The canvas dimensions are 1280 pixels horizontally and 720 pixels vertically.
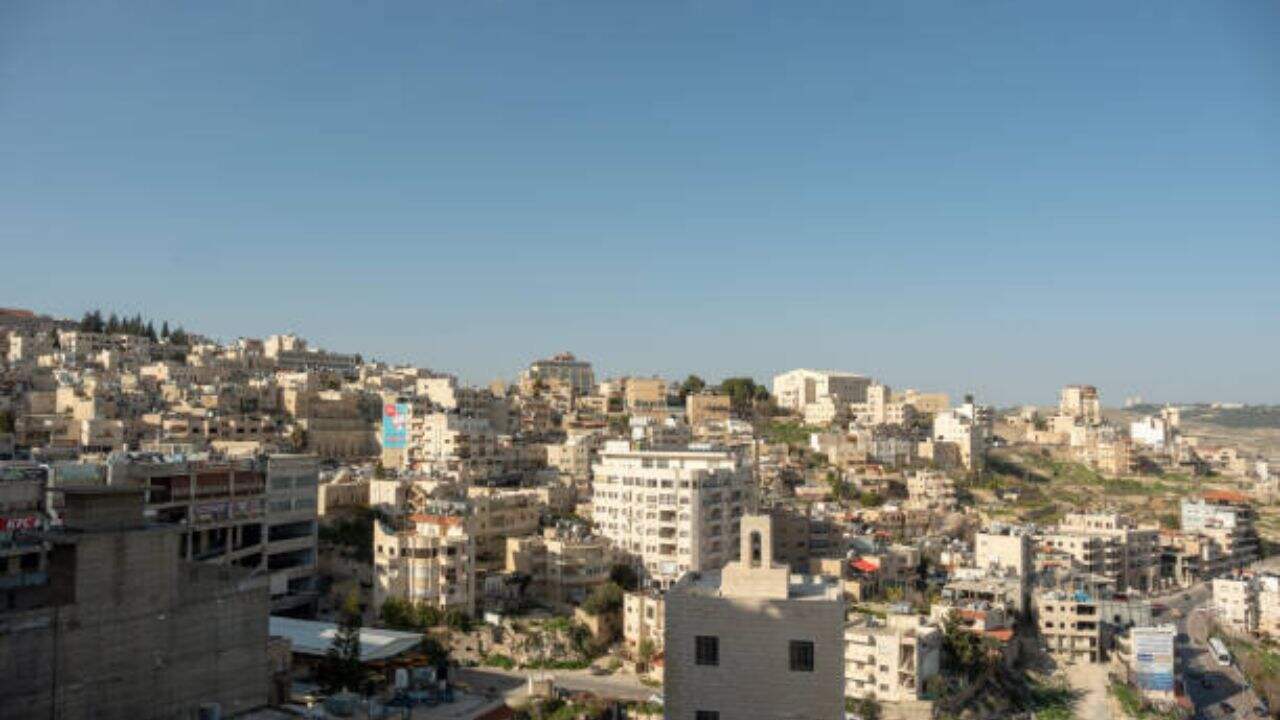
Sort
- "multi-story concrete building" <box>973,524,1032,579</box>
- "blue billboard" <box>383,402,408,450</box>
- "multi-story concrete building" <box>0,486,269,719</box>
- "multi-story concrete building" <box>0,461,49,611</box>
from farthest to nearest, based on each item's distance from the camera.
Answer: "blue billboard" <box>383,402,408,450</box> → "multi-story concrete building" <box>973,524,1032,579</box> → "multi-story concrete building" <box>0,461,49,611</box> → "multi-story concrete building" <box>0,486,269,719</box>

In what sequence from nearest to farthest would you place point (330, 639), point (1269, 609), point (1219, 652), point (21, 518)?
point (21, 518) → point (330, 639) → point (1219, 652) → point (1269, 609)

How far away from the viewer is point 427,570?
3238 cm

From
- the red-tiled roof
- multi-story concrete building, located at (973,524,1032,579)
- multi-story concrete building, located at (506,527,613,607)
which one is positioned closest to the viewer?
multi-story concrete building, located at (506,527,613,607)

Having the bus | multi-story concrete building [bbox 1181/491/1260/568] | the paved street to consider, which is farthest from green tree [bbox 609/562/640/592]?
multi-story concrete building [bbox 1181/491/1260/568]

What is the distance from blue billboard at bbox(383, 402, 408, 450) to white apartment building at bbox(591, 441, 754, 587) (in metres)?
19.2

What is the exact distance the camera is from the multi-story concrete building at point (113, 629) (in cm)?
1541

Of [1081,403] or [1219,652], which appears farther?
[1081,403]

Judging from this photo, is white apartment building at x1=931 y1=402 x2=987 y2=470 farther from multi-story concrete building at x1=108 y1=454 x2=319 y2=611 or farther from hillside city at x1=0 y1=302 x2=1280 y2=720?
multi-story concrete building at x1=108 y1=454 x2=319 y2=611

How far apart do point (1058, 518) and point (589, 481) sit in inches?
1207

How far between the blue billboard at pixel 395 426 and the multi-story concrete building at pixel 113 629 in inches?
1480

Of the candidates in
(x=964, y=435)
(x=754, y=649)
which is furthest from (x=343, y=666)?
(x=964, y=435)

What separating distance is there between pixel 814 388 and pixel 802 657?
277 ft

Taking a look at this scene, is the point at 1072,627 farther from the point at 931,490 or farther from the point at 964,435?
the point at 964,435

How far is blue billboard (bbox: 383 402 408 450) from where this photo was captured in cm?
5606
